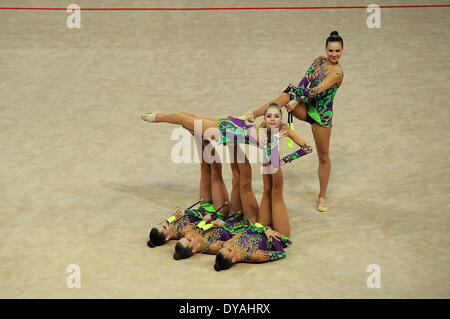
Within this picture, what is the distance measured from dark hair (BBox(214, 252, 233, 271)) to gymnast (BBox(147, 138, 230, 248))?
1.51 feet

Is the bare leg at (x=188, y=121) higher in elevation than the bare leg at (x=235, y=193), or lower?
higher

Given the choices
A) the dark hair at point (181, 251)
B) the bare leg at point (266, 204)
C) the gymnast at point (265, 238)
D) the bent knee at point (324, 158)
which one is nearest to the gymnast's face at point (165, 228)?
the dark hair at point (181, 251)

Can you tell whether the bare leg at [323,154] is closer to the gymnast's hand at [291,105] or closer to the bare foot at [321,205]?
the bare foot at [321,205]

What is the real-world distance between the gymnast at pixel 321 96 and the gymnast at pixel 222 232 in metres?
0.82

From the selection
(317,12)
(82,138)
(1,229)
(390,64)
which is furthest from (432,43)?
→ (1,229)

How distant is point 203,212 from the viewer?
5.72 m

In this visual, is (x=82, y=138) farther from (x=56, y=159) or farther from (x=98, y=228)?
(x=98, y=228)

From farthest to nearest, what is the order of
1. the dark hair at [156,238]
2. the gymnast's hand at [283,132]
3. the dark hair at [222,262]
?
1. the dark hair at [156,238]
2. the gymnast's hand at [283,132]
3. the dark hair at [222,262]

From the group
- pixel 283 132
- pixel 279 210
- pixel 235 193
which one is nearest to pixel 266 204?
pixel 279 210

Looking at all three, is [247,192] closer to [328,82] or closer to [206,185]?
[206,185]

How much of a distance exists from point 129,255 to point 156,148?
2.17m

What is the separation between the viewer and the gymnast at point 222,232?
5207 mm

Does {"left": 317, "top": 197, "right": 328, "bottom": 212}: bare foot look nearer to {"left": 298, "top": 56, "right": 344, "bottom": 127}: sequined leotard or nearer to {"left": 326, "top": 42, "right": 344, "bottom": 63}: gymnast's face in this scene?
{"left": 298, "top": 56, "right": 344, "bottom": 127}: sequined leotard

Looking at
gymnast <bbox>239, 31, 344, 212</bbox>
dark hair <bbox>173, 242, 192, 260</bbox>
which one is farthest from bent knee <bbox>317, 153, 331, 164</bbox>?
dark hair <bbox>173, 242, 192, 260</bbox>
